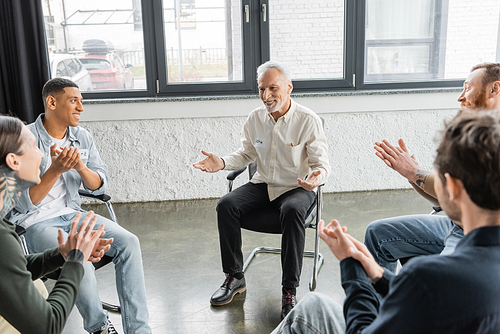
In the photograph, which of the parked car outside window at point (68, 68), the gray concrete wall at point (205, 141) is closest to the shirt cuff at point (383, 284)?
the gray concrete wall at point (205, 141)

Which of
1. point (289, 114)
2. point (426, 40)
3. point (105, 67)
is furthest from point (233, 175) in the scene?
point (426, 40)

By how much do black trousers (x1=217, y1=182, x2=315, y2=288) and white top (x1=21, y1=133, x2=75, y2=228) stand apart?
0.78 m

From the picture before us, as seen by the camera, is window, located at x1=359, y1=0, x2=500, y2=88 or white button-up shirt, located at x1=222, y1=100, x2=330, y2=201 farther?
window, located at x1=359, y1=0, x2=500, y2=88

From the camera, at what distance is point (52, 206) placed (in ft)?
6.91

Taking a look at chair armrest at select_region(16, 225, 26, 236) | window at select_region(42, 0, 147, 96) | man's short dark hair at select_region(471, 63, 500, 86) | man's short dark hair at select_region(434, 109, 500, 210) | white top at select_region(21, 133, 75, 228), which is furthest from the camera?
window at select_region(42, 0, 147, 96)

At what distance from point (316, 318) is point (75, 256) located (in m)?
0.73

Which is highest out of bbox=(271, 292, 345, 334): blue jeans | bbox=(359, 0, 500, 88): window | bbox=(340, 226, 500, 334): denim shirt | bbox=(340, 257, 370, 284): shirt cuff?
bbox=(359, 0, 500, 88): window

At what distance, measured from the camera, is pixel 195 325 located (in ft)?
7.05

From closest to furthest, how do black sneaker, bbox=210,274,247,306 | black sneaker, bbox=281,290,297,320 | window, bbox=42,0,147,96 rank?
black sneaker, bbox=281,290,297,320
black sneaker, bbox=210,274,247,306
window, bbox=42,0,147,96

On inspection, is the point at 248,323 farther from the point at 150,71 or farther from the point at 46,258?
the point at 150,71

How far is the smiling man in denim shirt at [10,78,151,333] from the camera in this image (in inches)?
74.0

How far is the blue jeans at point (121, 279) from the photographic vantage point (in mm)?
1862

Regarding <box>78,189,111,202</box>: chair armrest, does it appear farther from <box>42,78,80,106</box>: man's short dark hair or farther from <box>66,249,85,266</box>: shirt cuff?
<box>66,249,85,266</box>: shirt cuff

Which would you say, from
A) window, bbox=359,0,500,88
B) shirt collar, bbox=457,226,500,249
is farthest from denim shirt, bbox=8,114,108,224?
window, bbox=359,0,500,88
